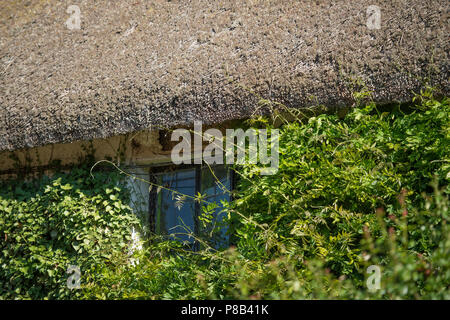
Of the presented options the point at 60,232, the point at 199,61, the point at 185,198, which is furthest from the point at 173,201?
the point at 199,61

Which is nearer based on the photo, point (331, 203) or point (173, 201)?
point (331, 203)

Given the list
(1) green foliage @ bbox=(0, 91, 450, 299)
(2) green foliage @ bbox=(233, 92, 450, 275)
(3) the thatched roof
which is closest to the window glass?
(1) green foliage @ bbox=(0, 91, 450, 299)

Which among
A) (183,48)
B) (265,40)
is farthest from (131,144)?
(265,40)

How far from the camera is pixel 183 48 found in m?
3.24

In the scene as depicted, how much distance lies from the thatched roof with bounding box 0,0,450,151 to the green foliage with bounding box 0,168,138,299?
0.41 metres

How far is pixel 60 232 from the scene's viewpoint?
3.39 metres

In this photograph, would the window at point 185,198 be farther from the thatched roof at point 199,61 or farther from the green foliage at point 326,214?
the thatched roof at point 199,61

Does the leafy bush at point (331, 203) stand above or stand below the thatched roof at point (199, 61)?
below

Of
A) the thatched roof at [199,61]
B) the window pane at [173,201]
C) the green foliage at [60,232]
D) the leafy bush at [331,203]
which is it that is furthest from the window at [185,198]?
the leafy bush at [331,203]

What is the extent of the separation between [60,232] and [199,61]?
4.97 feet

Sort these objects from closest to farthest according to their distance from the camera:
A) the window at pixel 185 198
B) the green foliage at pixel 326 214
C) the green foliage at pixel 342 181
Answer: the green foliage at pixel 326 214
the green foliage at pixel 342 181
the window at pixel 185 198

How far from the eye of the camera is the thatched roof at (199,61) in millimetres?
2396

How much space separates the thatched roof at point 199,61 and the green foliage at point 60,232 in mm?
406

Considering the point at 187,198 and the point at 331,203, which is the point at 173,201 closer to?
the point at 187,198
